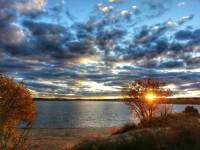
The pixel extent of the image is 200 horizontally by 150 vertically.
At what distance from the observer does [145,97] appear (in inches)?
2094

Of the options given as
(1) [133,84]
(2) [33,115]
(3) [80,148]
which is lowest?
(3) [80,148]

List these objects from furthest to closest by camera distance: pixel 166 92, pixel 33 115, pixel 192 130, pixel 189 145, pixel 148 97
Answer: pixel 166 92, pixel 148 97, pixel 33 115, pixel 192 130, pixel 189 145

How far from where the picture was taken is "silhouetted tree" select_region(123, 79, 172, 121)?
52781mm

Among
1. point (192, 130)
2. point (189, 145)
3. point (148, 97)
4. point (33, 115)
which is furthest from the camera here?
point (148, 97)

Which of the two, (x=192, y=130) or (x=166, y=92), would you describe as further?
(x=166, y=92)

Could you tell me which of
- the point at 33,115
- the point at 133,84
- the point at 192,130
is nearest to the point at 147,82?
the point at 133,84

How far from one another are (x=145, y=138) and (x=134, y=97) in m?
32.7

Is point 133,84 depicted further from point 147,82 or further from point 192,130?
point 192,130

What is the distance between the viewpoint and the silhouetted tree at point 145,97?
52781mm

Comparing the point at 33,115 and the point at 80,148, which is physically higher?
the point at 33,115

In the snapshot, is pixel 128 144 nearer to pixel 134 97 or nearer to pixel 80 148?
pixel 80 148

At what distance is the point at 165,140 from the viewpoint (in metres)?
20.9

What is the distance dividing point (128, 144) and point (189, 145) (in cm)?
326

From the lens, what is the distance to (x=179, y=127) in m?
23.0
